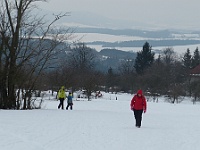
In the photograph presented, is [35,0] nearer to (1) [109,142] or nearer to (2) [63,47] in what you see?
(2) [63,47]

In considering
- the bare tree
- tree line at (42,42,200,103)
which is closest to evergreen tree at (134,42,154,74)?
tree line at (42,42,200,103)

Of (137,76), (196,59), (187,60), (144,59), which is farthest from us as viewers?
(196,59)

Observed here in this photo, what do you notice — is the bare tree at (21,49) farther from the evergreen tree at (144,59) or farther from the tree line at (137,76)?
the evergreen tree at (144,59)

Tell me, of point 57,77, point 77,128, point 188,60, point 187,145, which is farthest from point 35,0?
point 188,60

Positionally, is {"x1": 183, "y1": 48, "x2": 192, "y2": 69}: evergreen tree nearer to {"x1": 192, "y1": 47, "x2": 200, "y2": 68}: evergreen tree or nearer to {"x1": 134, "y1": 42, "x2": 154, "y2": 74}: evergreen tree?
{"x1": 192, "y1": 47, "x2": 200, "y2": 68}: evergreen tree

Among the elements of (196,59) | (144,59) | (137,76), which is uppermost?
(196,59)

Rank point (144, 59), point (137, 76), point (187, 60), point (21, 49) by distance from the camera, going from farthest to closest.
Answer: point (187, 60)
point (144, 59)
point (137, 76)
point (21, 49)

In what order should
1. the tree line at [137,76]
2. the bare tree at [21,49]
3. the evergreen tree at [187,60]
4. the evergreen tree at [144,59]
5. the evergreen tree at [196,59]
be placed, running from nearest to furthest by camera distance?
A: 1. the bare tree at [21,49]
2. the tree line at [137,76]
3. the evergreen tree at [144,59]
4. the evergreen tree at [187,60]
5. the evergreen tree at [196,59]

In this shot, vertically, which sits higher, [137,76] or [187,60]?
[187,60]

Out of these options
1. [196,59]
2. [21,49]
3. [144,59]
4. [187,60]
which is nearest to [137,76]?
[144,59]

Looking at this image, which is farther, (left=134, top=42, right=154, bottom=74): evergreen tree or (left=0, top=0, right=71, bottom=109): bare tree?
(left=134, top=42, right=154, bottom=74): evergreen tree

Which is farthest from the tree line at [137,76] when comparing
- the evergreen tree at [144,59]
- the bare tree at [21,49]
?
the bare tree at [21,49]

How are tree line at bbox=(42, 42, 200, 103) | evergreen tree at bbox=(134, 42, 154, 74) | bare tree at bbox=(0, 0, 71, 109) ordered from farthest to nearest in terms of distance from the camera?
evergreen tree at bbox=(134, 42, 154, 74) < tree line at bbox=(42, 42, 200, 103) < bare tree at bbox=(0, 0, 71, 109)

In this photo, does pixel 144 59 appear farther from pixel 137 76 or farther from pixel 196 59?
pixel 196 59
